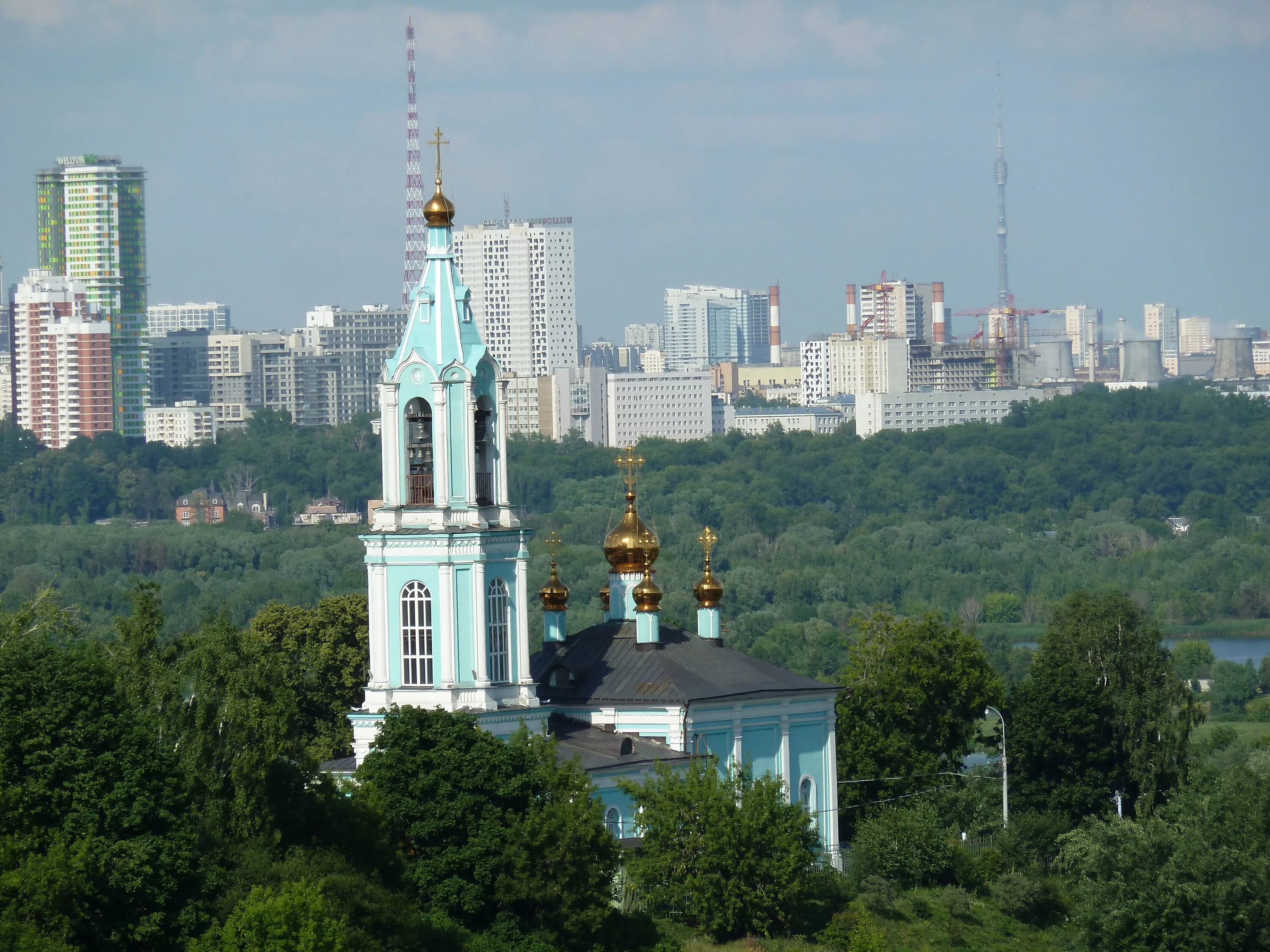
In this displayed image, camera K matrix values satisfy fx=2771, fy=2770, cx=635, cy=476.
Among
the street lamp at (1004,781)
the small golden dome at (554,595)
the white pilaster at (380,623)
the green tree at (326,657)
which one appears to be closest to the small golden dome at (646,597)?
the small golden dome at (554,595)

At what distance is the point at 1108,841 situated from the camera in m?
30.1

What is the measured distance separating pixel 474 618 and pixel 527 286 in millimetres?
147229

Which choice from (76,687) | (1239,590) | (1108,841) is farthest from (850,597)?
(76,687)

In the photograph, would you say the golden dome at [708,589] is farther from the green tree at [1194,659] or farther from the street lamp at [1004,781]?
the green tree at [1194,659]

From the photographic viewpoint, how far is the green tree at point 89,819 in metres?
21.6

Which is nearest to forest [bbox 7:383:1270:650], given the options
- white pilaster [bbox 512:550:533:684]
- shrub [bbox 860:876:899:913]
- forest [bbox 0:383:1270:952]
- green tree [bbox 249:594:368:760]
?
forest [bbox 0:383:1270:952]

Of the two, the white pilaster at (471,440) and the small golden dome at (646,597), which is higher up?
the white pilaster at (471,440)

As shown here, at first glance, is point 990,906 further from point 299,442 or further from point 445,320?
point 299,442

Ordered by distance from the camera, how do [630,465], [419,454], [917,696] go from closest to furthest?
1. [419,454]
2. [630,465]
3. [917,696]

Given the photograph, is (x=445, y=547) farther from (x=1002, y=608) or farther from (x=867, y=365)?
(x=867, y=365)

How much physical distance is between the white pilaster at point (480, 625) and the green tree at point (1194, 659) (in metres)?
42.7

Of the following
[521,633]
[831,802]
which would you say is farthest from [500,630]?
[831,802]

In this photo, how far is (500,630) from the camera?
2972 cm

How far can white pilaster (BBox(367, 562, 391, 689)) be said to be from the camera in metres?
29.5
